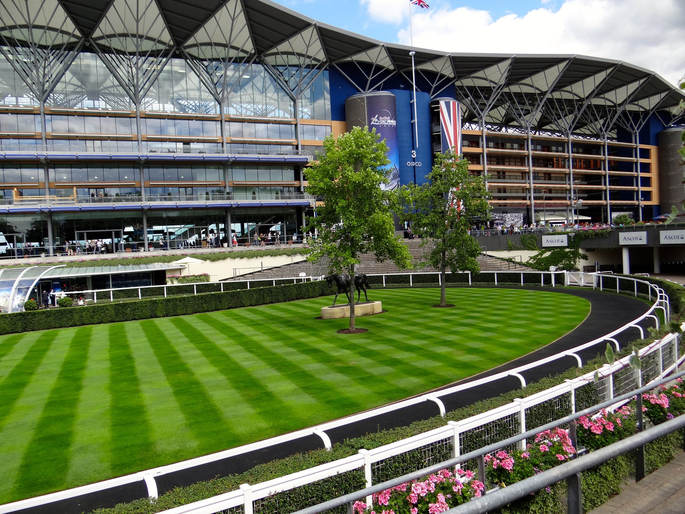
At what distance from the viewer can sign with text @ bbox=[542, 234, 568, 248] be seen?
Answer: 51.8 meters

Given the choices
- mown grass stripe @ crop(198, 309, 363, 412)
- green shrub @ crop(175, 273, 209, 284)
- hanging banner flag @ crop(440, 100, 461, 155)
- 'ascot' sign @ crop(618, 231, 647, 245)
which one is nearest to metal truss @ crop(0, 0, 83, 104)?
green shrub @ crop(175, 273, 209, 284)

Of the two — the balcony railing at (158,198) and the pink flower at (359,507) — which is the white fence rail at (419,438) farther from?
the balcony railing at (158,198)

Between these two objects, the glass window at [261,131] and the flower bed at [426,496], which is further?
the glass window at [261,131]

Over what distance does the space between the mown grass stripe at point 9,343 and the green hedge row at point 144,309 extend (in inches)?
60.8

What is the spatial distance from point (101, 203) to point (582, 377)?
59669 mm

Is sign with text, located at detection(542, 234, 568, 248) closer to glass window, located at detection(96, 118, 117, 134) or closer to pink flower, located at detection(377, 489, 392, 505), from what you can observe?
pink flower, located at detection(377, 489, 392, 505)

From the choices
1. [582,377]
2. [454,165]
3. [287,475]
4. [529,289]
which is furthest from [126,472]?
[529,289]

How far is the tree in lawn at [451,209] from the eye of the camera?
31.5 meters

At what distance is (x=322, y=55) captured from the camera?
69500mm

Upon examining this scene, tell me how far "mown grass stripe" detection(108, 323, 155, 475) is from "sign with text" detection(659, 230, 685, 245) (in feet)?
151

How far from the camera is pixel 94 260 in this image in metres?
50.8

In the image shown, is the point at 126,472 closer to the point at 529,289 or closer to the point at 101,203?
the point at 529,289

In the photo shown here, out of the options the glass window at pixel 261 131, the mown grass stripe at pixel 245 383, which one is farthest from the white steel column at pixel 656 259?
the glass window at pixel 261 131

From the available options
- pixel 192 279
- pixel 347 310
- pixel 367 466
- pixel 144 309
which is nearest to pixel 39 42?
pixel 192 279
